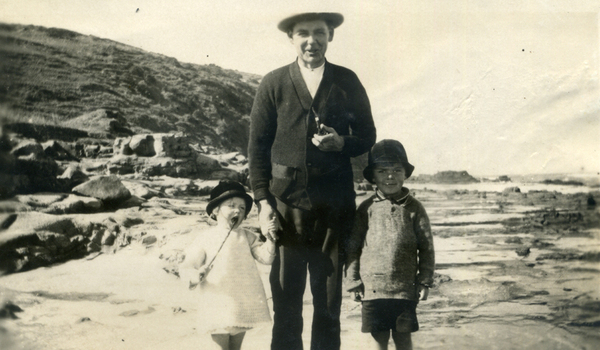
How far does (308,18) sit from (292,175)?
3.65 ft

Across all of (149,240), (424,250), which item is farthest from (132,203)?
(424,250)

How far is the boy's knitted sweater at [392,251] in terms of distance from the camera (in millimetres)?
3396

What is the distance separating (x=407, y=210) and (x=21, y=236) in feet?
9.42

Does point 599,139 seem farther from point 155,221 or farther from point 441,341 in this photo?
point 155,221

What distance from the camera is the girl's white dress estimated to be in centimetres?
359

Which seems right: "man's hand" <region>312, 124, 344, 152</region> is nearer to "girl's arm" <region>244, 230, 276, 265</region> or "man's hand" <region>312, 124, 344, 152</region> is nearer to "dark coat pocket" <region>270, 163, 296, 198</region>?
"dark coat pocket" <region>270, 163, 296, 198</region>

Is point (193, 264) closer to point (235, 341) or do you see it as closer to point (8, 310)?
point (235, 341)

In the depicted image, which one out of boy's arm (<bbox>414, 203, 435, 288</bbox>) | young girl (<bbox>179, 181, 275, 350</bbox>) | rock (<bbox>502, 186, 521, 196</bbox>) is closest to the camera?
boy's arm (<bbox>414, 203, 435, 288</bbox>)

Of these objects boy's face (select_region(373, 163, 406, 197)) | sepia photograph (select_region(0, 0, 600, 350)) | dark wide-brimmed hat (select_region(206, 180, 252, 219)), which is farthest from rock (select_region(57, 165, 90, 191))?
boy's face (select_region(373, 163, 406, 197))

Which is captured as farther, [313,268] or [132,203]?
[132,203]

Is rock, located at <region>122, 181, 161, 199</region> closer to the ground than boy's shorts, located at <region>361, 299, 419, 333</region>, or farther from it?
farther from it

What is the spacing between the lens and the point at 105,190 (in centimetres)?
423

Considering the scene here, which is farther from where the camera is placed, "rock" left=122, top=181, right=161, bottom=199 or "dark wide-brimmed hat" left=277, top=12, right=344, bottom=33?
"rock" left=122, top=181, right=161, bottom=199

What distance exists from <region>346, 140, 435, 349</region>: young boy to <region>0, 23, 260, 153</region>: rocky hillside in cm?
134
